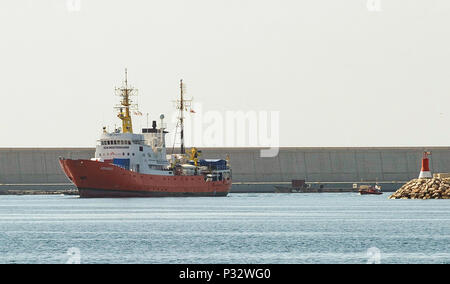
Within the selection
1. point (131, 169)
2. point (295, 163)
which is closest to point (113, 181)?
point (131, 169)

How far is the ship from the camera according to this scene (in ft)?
359

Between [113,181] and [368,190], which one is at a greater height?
[113,181]

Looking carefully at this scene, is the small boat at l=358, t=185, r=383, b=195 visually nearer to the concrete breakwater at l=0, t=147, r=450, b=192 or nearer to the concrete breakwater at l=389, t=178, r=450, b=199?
the concrete breakwater at l=0, t=147, r=450, b=192

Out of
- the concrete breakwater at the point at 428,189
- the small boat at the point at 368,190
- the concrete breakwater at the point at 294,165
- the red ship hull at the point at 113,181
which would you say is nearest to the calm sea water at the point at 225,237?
the red ship hull at the point at 113,181

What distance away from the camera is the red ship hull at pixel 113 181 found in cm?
10874

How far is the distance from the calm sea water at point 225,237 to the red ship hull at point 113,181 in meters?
27.3

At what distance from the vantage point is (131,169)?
11275cm

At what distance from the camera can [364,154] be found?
508 feet

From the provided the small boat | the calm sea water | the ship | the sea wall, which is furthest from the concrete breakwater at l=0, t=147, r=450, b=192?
the calm sea water

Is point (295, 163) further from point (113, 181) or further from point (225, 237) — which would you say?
point (225, 237)

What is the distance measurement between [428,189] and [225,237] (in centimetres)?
6045

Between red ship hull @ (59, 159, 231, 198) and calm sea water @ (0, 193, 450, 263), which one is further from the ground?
red ship hull @ (59, 159, 231, 198)
